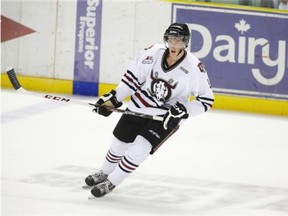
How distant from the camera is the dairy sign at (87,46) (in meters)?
6.55

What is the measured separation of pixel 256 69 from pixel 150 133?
323 centimetres

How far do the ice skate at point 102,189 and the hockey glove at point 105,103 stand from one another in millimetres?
360

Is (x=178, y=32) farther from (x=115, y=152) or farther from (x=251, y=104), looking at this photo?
(x=251, y=104)

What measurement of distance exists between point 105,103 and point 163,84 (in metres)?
0.33

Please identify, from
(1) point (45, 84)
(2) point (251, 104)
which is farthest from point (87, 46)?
(2) point (251, 104)

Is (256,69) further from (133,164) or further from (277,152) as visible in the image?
(133,164)

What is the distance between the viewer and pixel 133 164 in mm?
3404

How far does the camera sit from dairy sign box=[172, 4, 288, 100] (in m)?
6.44

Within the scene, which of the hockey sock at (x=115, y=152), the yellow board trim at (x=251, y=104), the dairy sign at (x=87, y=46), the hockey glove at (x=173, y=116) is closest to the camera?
the hockey glove at (x=173, y=116)

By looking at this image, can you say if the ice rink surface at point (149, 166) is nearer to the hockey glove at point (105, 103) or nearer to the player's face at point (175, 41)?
the hockey glove at point (105, 103)

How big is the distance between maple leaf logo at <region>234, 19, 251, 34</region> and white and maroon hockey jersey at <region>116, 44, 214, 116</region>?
2936 mm

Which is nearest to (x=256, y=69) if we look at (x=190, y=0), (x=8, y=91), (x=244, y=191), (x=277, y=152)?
(x=190, y=0)

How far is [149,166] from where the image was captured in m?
4.29

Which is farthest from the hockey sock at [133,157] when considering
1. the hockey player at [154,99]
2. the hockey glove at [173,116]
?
the hockey glove at [173,116]
